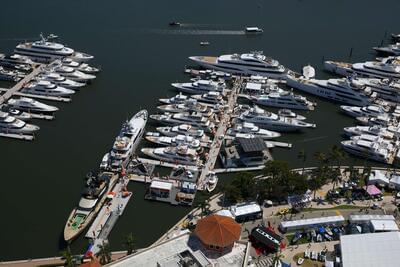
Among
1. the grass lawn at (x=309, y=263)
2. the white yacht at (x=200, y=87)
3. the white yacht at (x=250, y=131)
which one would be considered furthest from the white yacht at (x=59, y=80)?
the grass lawn at (x=309, y=263)

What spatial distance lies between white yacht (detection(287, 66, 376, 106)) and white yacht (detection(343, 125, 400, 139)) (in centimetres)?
1523

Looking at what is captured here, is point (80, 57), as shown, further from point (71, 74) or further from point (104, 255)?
point (104, 255)

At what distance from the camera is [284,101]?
11912 centimetres

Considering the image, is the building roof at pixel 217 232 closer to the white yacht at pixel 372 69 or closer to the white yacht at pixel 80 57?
the white yacht at pixel 80 57

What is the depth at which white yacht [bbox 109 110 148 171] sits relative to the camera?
92688mm

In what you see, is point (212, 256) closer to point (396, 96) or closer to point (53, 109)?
point (53, 109)

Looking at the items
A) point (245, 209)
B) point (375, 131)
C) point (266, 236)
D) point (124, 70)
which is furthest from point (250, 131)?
point (124, 70)

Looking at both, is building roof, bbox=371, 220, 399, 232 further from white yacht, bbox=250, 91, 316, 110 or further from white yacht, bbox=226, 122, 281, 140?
white yacht, bbox=250, 91, 316, 110

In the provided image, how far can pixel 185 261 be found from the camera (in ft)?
169

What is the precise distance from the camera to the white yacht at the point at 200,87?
124 m

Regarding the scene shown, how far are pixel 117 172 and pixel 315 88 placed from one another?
64.0 m

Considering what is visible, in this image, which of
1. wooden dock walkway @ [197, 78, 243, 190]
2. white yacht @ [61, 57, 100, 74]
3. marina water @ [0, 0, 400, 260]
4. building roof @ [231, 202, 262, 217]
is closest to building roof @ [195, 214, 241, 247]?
building roof @ [231, 202, 262, 217]

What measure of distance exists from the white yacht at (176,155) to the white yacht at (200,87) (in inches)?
1227

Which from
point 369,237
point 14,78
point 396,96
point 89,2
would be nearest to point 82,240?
point 369,237
